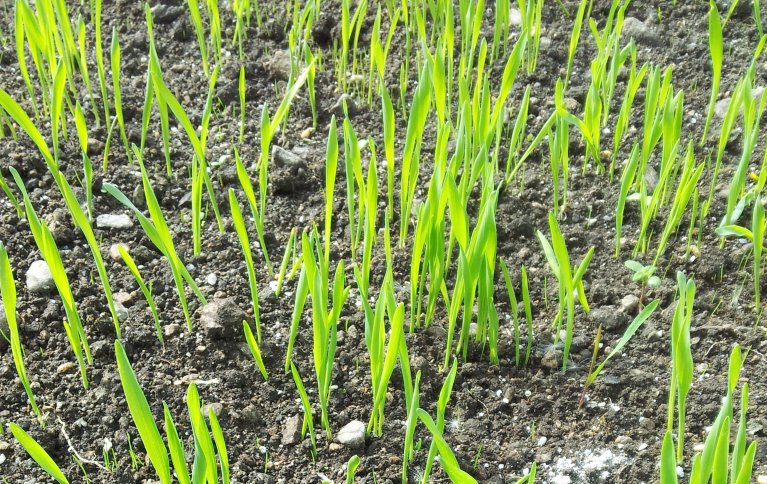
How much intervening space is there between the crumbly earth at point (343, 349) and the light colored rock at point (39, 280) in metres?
0.02

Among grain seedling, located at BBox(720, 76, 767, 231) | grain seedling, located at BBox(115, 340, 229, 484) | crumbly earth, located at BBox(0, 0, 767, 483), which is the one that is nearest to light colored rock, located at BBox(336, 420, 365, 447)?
crumbly earth, located at BBox(0, 0, 767, 483)

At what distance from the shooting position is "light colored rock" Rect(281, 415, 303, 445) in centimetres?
141

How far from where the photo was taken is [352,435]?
4.61 ft

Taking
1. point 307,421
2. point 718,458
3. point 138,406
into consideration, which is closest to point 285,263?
point 307,421

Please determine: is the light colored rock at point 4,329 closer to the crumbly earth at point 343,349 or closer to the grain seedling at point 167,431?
the crumbly earth at point 343,349

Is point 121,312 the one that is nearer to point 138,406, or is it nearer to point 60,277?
point 60,277

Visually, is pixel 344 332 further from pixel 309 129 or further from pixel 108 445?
pixel 309 129

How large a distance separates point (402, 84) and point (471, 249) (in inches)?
34.3

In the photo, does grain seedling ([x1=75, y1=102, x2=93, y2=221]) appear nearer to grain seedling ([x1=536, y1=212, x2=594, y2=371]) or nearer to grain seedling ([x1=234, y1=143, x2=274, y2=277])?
grain seedling ([x1=234, y1=143, x2=274, y2=277])

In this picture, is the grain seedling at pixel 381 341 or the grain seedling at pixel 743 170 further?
the grain seedling at pixel 743 170

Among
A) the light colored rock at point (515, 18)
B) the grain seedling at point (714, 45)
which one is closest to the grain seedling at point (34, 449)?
the grain seedling at point (714, 45)

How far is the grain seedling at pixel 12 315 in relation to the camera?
1267mm

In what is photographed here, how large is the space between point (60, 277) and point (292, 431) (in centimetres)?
47

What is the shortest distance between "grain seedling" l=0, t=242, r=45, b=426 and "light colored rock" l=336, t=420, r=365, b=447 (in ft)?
1.70
